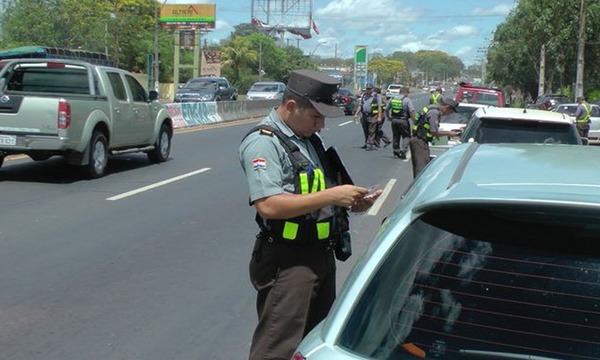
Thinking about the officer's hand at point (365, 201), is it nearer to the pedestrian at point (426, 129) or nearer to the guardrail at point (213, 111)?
the pedestrian at point (426, 129)

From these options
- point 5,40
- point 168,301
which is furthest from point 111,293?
point 5,40

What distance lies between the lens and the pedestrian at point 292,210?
3389 millimetres

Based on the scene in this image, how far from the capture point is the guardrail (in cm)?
2741

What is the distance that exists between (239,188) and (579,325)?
35.0 ft

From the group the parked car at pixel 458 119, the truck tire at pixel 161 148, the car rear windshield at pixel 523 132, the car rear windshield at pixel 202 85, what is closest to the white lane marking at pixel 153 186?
the truck tire at pixel 161 148

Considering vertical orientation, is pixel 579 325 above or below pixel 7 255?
above

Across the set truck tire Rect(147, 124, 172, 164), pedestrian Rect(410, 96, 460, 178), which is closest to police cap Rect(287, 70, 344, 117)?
pedestrian Rect(410, 96, 460, 178)

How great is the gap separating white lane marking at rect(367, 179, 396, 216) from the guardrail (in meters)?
12.5

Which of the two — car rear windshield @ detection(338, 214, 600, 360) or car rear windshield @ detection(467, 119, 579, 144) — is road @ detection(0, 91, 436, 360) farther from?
car rear windshield @ detection(338, 214, 600, 360)

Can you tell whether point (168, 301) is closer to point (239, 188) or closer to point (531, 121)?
point (531, 121)

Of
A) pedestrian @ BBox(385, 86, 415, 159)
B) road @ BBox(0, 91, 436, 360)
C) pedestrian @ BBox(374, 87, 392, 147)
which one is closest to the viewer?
road @ BBox(0, 91, 436, 360)

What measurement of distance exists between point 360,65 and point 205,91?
75894 millimetres

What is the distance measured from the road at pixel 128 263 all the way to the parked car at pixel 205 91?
22860 mm

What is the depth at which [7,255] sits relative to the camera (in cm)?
757
